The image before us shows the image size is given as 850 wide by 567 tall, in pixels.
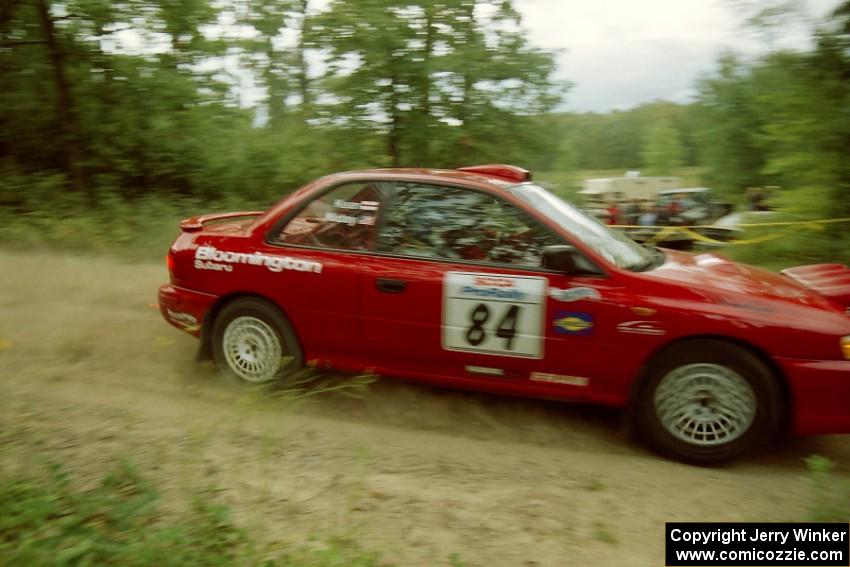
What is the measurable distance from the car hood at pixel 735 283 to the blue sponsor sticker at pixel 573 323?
509 millimetres

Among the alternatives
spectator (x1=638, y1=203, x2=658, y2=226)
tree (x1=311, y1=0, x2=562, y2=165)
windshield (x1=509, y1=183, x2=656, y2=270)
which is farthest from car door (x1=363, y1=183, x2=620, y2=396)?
spectator (x1=638, y1=203, x2=658, y2=226)

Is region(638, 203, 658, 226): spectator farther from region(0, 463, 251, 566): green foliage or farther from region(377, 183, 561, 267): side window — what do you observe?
region(0, 463, 251, 566): green foliage

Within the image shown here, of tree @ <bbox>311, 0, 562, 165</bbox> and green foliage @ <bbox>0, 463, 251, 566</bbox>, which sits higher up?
tree @ <bbox>311, 0, 562, 165</bbox>

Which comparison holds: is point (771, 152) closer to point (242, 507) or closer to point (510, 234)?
point (510, 234)

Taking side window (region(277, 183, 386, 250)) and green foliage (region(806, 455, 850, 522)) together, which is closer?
green foliage (region(806, 455, 850, 522))

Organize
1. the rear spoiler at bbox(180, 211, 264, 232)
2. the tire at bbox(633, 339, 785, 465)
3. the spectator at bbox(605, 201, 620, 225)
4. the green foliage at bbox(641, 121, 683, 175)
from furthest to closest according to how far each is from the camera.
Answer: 1. the green foliage at bbox(641, 121, 683, 175)
2. the spectator at bbox(605, 201, 620, 225)
3. the rear spoiler at bbox(180, 211, 264, 232)
4. the tire at bbox(633, 339, 785, 465)

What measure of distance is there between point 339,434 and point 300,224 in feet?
5.12

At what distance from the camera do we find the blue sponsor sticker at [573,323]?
166 inches

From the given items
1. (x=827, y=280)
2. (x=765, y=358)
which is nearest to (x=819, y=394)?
(x=765, y=358)

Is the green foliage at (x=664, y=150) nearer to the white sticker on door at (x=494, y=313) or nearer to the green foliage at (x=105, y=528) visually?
the white sticker on door at (x=494, y=313)

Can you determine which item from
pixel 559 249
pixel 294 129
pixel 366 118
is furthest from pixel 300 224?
pixel 294 129

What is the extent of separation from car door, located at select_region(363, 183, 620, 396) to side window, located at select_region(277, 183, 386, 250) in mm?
125

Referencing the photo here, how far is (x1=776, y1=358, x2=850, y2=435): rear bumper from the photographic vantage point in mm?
3859

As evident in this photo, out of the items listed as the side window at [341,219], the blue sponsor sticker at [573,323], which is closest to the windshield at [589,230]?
the blue sponsor sticker at [573,323]
